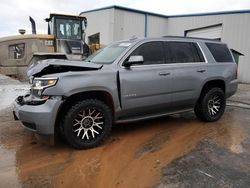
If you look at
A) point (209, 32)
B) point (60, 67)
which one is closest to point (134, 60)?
point (60, 67)

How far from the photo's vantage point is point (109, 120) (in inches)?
191

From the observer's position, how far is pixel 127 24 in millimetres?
20281

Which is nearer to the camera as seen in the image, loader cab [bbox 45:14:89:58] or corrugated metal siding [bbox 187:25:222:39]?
loader cab [bbox 45:14:89:58]

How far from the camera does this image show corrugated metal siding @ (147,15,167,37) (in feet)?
70.2

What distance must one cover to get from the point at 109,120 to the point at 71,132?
0.72 m

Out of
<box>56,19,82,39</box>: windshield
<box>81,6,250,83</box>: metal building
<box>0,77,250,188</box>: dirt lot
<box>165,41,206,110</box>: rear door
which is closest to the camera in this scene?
<box>0,77,250,188</box>: dirt lot

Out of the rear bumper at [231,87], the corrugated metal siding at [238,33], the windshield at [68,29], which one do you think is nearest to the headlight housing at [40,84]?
the rear bumper at [231,87]

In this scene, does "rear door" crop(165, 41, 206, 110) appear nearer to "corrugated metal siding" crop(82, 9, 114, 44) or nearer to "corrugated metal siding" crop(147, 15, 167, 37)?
"corrugated metal siding" crop(82, 9, 114, 44)

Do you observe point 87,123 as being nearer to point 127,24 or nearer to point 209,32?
point 209,32

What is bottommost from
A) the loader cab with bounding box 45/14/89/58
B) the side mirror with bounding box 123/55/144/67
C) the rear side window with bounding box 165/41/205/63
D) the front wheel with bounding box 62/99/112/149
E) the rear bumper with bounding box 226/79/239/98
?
the front wheel with bounding box 62/99/112/149

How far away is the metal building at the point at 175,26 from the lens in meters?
16.4

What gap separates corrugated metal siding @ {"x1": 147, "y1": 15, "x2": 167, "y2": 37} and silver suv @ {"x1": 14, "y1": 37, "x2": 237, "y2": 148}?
15289mm


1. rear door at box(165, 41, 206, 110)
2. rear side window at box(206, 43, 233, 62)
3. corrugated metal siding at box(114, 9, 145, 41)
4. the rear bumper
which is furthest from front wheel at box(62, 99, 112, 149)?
corrugated metal siding at box(114, 9, 145, 41)

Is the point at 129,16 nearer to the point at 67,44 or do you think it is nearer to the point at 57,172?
the point at 67,44
